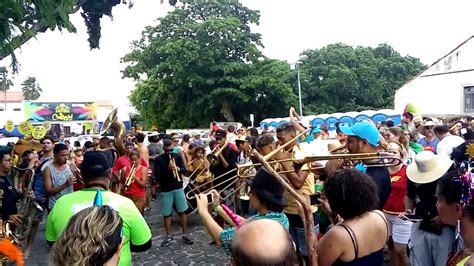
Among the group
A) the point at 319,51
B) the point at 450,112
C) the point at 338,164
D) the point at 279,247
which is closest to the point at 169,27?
the point at 319,51

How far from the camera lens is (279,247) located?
1.58 metres

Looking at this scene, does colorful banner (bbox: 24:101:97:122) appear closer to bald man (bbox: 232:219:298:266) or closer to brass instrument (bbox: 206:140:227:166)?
brass instrument (bbox: 206:140:227:166)

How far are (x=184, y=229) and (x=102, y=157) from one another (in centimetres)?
471

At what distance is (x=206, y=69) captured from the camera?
33531mm

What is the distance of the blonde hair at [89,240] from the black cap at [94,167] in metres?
1.09

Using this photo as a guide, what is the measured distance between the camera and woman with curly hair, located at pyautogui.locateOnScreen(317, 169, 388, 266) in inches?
105

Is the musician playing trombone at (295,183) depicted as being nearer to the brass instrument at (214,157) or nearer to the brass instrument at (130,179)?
the brass instrument at (214,157)

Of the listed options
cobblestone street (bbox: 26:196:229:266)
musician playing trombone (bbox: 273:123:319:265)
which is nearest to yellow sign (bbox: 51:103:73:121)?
cobblestone street (bbox: 26:196:229:266)

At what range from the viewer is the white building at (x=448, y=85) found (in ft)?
96.8

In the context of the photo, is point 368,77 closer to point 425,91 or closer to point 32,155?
point 425,91

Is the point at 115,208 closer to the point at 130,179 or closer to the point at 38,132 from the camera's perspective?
the point at 130,179

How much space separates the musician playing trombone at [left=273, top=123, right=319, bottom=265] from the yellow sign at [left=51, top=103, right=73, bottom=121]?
43159mm

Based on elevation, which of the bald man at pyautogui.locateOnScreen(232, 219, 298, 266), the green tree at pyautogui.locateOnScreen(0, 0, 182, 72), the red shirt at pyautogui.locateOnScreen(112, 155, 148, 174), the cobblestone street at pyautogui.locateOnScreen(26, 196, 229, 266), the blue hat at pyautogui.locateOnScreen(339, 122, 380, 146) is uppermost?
the green tree at pyautogui.locateOnScreen(0, 0, 182, 72)

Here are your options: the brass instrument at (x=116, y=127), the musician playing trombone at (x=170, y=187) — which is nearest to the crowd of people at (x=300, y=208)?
the brass instrument at (x=116, y=127)
